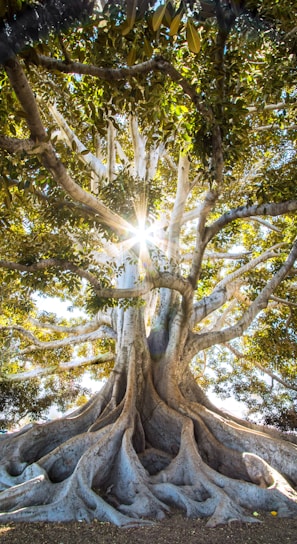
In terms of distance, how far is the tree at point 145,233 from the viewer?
3.21 meters

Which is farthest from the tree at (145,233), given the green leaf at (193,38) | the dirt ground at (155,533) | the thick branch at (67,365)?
the thick branch at (67,365)

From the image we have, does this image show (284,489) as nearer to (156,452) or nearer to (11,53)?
(156,452)

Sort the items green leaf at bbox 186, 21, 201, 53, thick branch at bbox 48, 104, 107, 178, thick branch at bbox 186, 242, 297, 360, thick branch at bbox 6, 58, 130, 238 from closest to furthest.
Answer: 1. green leaf at bbox 186, 21, 201, 53
2. thick branch at bbox 6, 58, 130, 238
3. thick branch at bbox 186, 242, 297, 360
4. thick branch at bbox 48, 104, 107, 178

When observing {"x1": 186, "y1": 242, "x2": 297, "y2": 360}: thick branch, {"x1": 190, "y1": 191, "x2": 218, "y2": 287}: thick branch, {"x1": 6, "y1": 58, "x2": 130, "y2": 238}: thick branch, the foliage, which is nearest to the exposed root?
{"x1": 186, "y1": 242, "x2": 297, "y2": 360}: thick branch

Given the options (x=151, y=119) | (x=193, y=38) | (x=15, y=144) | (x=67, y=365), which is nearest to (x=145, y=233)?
(x=151, y=119)

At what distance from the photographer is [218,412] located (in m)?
6.98

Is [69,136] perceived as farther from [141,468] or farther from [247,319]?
[141,468]

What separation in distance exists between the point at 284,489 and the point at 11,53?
526cm

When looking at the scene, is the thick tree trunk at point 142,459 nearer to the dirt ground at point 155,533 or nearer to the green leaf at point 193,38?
the dirt ground at point 155,533

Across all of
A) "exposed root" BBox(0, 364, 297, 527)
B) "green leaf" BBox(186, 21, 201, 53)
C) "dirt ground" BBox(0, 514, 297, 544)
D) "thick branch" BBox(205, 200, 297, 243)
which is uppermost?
"thick branch" BBox(205, 200, 297, 243)

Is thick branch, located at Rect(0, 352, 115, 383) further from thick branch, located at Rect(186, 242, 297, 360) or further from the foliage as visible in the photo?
thick branch, located at Rect(186, 242, 297, 360)

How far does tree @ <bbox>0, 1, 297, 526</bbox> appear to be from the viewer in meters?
3.21

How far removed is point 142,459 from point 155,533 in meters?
2.01

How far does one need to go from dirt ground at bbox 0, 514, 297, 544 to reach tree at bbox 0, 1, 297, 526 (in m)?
0.22
